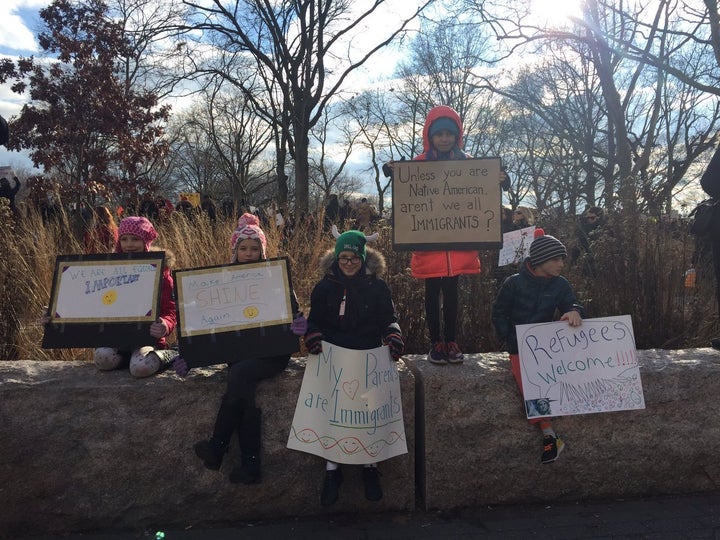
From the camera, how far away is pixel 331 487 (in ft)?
9.29

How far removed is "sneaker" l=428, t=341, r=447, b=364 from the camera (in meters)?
3.29

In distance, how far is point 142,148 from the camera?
8.93 metres

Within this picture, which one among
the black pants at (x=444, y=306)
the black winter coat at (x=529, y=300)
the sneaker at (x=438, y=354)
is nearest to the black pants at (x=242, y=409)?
the sneaker at (x=438, y=354)

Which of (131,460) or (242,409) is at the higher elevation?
(242,409)

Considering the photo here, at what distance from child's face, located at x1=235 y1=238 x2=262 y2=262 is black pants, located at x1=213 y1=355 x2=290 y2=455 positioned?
2.17 ft

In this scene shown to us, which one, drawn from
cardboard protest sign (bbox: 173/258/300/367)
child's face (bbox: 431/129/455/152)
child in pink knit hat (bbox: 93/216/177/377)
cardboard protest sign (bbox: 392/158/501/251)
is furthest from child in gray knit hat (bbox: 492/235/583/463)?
child in pink knit hat (bbox: 93/216/177/377)

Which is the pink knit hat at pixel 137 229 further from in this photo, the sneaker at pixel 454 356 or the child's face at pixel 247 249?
the sneaker at pixel 454 356

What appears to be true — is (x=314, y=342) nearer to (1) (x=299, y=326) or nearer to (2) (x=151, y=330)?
(1) (x=299, y=326)

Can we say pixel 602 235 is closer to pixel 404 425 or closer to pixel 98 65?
pixel 404 425

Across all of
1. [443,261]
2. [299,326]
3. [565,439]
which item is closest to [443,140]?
[443,261]

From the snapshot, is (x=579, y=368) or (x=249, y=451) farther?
(x=579, y=368)

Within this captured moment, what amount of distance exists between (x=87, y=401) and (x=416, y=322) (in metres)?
2.56

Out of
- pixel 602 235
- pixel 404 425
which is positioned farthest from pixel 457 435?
pixel 602 235

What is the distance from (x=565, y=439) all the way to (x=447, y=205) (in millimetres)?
1602
